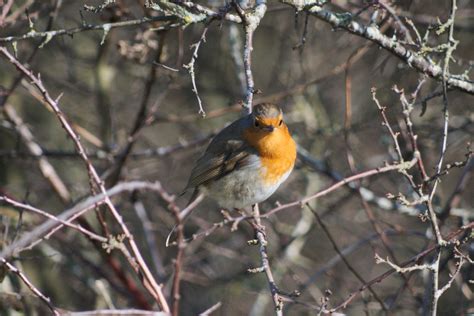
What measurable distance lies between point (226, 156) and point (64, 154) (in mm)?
1250

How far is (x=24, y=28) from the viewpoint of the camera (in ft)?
18.5

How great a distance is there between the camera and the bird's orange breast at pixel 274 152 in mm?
4457

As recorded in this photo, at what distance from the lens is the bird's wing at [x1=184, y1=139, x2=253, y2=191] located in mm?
4617

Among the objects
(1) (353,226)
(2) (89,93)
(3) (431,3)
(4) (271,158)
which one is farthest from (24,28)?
(1) (353,226)

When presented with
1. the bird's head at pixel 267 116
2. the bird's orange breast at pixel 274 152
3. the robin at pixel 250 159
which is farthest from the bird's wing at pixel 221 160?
the bird's head at pixel 267 116

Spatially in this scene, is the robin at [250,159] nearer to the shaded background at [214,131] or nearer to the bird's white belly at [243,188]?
the bird's white belly at [243,188]

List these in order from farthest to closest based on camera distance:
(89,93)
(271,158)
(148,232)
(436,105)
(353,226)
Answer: (353,226)
(89,93)
(436,105)
(148,232)
(271,158)

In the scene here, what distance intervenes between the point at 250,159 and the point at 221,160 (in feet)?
0.85

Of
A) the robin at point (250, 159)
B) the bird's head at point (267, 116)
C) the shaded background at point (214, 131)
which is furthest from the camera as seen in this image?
the shaded background at point (214, 131)

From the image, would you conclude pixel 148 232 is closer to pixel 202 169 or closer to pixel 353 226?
pixel 202 169

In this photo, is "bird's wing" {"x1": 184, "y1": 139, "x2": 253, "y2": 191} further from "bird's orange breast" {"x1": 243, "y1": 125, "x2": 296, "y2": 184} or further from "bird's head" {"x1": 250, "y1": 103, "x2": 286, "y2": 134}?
"bird's head" {"x1": 250, "y1": 103, "x2": 286, "y2": 134}

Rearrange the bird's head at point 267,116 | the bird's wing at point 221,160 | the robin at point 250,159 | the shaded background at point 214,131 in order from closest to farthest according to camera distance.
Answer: the bird's head at point 267,116, the robin at point 250,159, the bird's wing at point 221,160, the shaded background at point 214,131

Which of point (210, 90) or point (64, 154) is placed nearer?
point (64, 154)

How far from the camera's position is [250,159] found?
459 cm
